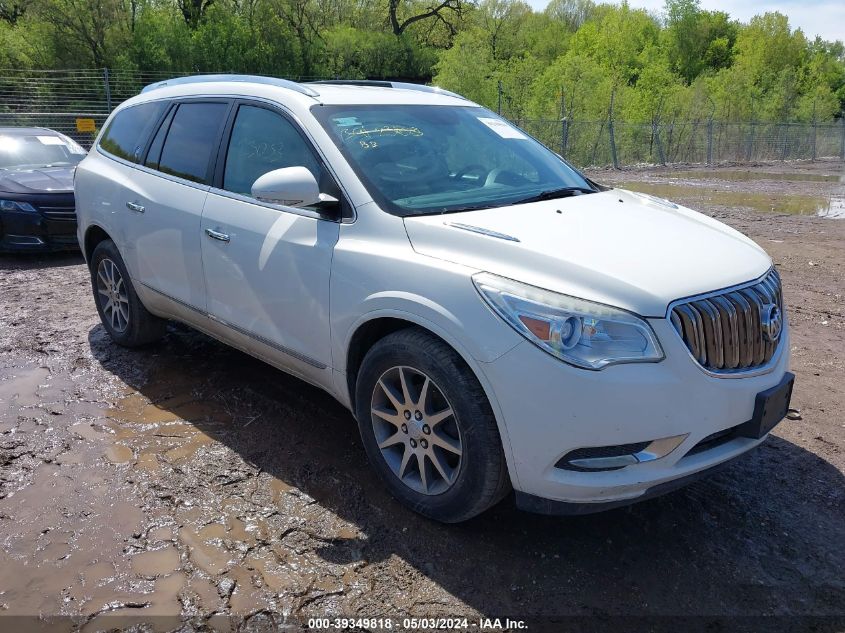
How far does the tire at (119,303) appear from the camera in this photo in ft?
16.2

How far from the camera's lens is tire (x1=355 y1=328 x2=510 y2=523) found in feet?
8.86

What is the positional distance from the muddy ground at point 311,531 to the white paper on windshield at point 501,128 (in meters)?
1.91

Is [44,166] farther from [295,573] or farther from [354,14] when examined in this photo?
[354,14]

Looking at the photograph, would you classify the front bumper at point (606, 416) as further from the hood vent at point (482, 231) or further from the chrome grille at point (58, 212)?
the chrome grille at point (58, 212)

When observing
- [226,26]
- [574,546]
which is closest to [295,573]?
[574,546]

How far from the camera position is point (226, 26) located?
38875mm

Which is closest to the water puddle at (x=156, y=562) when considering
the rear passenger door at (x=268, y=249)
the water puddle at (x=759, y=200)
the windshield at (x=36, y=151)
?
the rear passenger door at (x=268, y=249)

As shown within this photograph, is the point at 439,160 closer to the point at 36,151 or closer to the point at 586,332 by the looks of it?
the point at 586,332

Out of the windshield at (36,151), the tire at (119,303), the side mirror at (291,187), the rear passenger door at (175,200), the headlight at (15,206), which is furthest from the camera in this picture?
the windshield at (36,151)

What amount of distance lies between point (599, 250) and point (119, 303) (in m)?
3.74

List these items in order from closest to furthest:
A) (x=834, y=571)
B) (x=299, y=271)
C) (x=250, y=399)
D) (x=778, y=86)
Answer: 1. (x=834, y=571)
2. (x=299, y=271)
3. (x=250, y=399)
4. (x=778, y=86)

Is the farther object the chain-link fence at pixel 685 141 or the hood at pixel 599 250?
the chain-link fence at pixel 685 141

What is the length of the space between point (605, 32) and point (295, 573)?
3246 inches

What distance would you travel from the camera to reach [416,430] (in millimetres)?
2975
